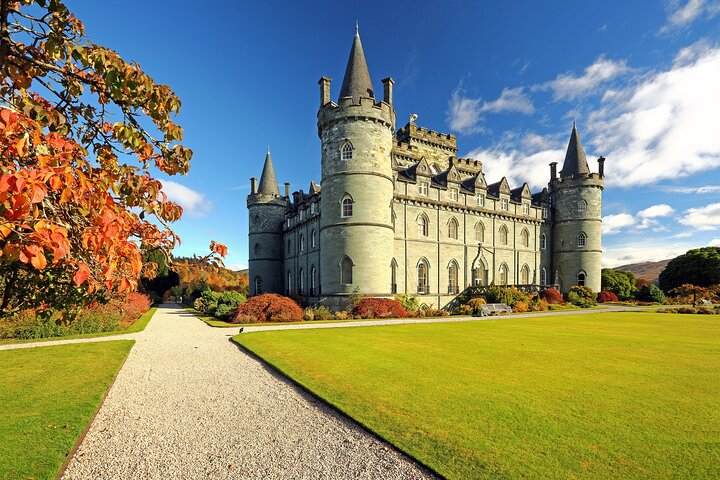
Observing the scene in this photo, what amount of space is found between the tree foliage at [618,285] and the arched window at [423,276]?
24.6 meters

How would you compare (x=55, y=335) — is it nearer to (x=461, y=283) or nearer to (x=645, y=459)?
(x=645, y=459)

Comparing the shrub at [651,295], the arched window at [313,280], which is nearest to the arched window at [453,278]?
the arched window at [313,280]

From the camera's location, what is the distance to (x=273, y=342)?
45.0 feet

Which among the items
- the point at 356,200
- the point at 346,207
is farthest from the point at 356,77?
the point at 346,207

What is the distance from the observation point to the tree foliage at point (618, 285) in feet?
141

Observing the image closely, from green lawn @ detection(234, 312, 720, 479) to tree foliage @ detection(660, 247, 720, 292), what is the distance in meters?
42.8

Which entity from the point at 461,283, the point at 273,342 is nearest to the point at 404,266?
the point at 461,283

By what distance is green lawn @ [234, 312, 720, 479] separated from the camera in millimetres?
4902

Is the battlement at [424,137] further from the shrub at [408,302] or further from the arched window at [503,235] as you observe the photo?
the shrub at [408,302]

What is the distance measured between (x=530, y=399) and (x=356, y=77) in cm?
2508

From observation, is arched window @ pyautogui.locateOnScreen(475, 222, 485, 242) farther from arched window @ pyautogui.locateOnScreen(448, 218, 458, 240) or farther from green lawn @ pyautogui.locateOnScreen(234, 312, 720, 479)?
green lawn @ pyautogui.locateOnScreen(234, 312, 720, 479)

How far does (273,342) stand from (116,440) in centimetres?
771

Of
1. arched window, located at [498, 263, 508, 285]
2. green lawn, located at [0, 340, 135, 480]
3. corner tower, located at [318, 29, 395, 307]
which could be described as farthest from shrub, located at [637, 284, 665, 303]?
green lawn, located at [0, 340, 135, 480]

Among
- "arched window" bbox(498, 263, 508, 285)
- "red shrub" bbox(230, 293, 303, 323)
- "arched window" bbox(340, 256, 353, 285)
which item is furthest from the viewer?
"arched window" bbox(498, 263, 508, 285)
